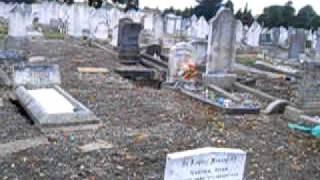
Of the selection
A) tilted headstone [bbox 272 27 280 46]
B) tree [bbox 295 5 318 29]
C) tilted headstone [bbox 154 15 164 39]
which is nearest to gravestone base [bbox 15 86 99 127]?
tilted headstone [bbox 154 15 164 39]

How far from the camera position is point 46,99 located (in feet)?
28.2

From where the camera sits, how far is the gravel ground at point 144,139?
5.98 m

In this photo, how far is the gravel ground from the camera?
5.98 meters

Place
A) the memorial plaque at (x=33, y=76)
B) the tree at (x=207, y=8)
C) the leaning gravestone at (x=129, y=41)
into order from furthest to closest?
the tree at (x=207, y=8)
the leaning gravestone at (x=129, y=41)
the memorial plaque at (x=33, y=76)

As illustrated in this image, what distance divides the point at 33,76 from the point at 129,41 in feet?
21.4

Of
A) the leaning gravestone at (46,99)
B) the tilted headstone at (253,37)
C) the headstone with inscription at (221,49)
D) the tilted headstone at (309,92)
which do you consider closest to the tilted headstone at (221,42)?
the headstone with inscription at (221,49)

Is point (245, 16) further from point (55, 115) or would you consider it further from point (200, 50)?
point (55, 115)

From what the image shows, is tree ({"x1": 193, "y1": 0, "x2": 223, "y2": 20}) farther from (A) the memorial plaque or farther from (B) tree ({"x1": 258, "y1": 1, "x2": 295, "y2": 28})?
(A) the memorial plaque

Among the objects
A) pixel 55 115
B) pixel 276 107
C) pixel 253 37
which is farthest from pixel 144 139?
pixel 253 37

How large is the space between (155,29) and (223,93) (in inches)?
527

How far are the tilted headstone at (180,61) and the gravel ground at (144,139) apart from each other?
1504 millimetres

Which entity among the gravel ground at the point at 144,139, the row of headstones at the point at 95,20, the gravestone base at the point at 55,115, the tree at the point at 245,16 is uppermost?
the tree at the point at 245,16

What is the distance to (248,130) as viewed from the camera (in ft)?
27.6

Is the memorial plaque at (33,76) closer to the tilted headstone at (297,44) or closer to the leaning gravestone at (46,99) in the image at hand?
the leaning gravestone at (46,99)
